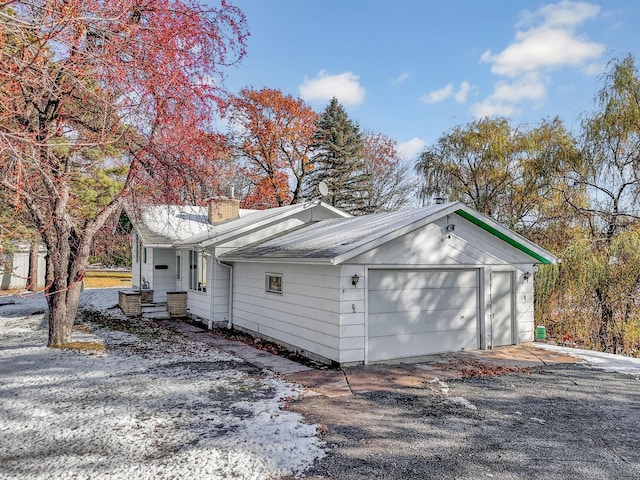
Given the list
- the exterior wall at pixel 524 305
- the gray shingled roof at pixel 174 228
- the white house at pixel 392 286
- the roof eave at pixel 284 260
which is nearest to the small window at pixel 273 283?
the white house at pixel 392 286

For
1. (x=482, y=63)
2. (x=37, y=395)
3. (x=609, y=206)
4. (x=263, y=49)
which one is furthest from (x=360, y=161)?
(x=37, y=395)

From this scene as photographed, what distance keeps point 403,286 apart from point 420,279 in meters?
0.49

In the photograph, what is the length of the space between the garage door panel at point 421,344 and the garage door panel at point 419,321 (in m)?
0.12

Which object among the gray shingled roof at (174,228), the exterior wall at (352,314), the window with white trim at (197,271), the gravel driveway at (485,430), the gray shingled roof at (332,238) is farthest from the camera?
the gray shingled roof at (174,228)

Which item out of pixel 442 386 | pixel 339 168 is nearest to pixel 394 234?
pixel 442 386

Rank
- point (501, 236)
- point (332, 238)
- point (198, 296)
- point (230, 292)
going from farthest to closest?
point (198, 296) → point (230, 292) → point (501, 236) → point (332, 238)

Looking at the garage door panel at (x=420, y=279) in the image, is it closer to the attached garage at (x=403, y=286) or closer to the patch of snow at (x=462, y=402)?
the attached garage at (x=403, y=286)

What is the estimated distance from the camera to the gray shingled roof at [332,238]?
835cm

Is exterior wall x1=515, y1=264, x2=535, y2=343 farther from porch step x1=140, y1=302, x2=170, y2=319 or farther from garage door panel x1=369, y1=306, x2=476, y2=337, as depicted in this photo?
porch step x1=140, y1=302, x2=170, y2=319

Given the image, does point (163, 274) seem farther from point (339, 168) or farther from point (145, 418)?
point (339, 168)

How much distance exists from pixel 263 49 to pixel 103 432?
7.75 metres

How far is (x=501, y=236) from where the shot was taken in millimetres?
10094

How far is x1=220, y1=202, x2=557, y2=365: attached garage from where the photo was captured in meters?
8.18

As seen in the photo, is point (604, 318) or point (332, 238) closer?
point (332, 238)
